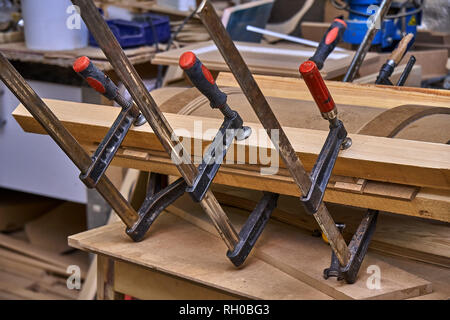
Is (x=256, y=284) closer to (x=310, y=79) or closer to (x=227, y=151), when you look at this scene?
(x=227, y=151)

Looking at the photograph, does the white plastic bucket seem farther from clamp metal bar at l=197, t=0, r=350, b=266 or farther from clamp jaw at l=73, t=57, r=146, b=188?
clamp metal bar at l=197, t=0, r=350, b=266

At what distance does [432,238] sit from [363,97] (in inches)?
12.0

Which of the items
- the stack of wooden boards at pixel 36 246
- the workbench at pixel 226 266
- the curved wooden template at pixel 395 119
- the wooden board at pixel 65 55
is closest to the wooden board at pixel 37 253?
the stack of wooden boards at pixel 36 246

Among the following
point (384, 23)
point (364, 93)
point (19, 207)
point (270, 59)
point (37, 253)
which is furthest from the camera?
point (19, 207)

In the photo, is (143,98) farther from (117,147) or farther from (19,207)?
(19,207)

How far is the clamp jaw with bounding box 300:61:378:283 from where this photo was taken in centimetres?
102

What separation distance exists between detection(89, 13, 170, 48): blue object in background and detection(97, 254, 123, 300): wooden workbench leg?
Answer: 106 cm

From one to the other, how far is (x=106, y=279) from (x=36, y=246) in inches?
54.4

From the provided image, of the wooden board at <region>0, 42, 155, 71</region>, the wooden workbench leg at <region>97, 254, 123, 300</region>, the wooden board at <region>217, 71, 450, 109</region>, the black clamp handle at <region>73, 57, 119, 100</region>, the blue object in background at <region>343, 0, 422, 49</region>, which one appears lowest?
the wooden workbench leg at <region>97, 254, 123, 300</region>

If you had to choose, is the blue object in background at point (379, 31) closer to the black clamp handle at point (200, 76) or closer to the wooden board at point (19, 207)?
the black clamp handle at point (200, 76)

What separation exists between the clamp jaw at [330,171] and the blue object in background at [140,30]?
4.63 feet

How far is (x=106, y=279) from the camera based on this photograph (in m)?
1.59

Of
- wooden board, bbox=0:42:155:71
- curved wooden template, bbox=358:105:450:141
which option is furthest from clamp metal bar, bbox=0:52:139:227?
wooden board, bbox=0:42:155:71

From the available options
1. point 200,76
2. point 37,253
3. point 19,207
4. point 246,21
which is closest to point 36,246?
point 37,253
